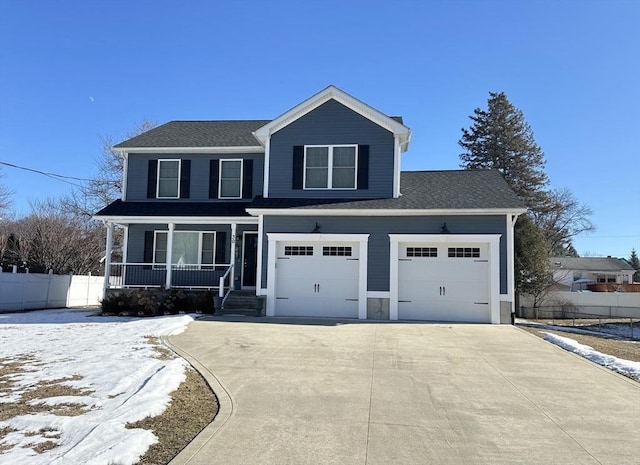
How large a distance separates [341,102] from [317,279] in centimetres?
608

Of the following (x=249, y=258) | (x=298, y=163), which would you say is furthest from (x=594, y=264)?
(x=298, y=163)

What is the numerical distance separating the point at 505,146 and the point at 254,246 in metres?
31.0

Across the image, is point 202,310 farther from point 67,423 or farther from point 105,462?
point 105,462

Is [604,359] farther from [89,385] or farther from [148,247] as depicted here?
[148,247]

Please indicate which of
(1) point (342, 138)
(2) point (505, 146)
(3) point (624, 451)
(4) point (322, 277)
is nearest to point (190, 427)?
(3) point (624, 451)

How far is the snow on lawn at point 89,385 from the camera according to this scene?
14.1 feet

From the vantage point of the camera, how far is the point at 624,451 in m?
4.69

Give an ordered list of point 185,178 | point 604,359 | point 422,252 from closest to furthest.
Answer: point 604,359 < point 422,252 < point 185,178

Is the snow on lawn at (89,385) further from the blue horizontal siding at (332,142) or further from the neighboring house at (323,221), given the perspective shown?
the blue horizontal siding at (332,142)

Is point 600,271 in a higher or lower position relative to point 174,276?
higher

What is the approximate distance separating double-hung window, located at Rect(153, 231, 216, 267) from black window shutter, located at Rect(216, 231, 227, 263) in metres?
0.16

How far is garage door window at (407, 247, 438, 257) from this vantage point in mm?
15453

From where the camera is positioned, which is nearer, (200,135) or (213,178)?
(213,178)

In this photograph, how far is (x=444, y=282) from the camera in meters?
15.3
